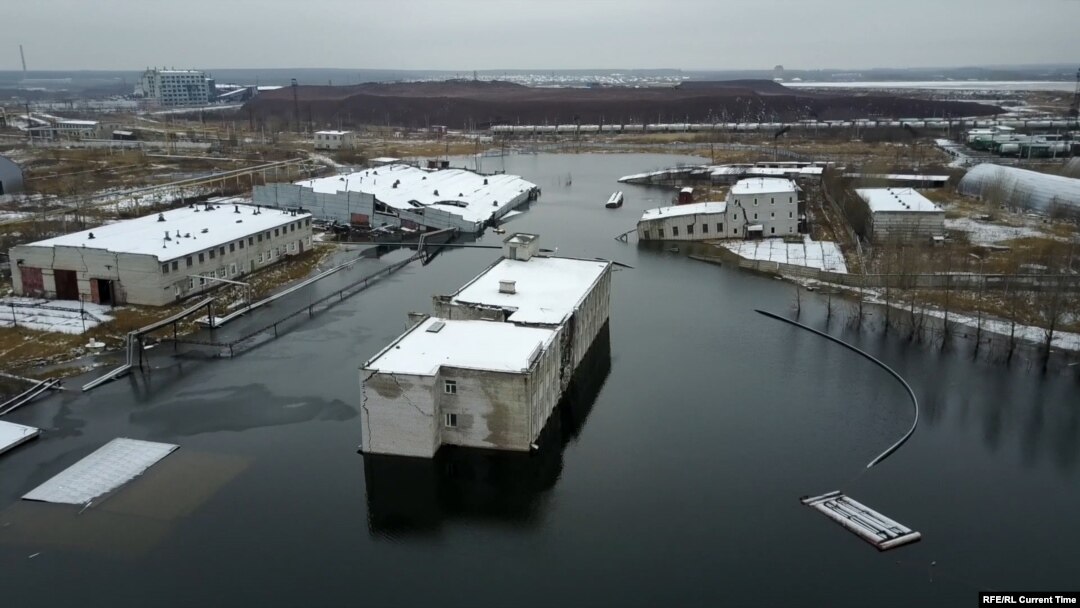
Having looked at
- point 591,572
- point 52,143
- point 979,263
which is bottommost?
point 591,572

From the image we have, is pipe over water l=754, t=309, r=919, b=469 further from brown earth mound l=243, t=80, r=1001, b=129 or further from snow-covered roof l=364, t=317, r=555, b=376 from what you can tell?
brown earth mound l=243, t=80, r=1001, b=129

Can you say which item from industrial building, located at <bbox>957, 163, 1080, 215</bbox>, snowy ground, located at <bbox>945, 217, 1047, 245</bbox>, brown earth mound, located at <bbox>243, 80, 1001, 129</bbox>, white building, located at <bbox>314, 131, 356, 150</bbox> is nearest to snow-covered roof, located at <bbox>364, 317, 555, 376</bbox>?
snowy ground, located at <bbox>945, 217, 1047, 245</bbox>

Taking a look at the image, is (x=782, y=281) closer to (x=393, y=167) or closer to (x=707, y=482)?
(x=707, y=482)

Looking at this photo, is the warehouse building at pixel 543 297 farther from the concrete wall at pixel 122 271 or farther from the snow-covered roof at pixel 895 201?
the snow-covered roof at pixel 895 201

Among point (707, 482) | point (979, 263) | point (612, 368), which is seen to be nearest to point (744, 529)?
point (707, 482)

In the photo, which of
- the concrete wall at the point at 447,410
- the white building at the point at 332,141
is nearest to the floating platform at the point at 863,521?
the concrete wall at the point at 447,410
